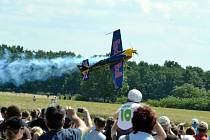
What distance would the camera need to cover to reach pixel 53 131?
30.3ft

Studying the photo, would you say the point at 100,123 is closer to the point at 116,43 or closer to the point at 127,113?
the point at 127,113

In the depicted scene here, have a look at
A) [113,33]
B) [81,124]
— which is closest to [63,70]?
[113,33]

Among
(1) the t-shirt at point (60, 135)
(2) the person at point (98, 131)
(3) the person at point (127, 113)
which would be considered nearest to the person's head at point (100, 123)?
(2) the person at point (98, 131)

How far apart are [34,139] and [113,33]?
36110 millimetres

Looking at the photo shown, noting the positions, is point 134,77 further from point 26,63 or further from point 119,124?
point 119,124

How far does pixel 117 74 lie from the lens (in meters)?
45.6

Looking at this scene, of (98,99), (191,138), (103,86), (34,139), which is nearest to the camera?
(34,139)

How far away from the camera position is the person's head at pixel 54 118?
9.17m

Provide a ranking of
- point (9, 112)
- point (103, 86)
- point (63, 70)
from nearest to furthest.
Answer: point (9, 112), point (63, 70), point (103, 86)

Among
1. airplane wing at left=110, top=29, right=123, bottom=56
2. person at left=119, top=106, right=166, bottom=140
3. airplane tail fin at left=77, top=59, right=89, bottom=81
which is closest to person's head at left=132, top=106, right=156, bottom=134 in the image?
person at left=119, top=106, right=166, bottom=140

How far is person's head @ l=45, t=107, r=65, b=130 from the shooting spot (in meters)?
9.17

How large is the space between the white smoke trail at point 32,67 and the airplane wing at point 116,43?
1232 centimetres

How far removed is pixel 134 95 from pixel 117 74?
33.3m

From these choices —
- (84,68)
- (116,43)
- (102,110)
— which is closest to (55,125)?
(116,43)
